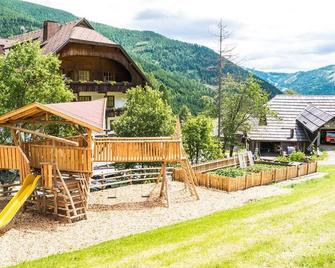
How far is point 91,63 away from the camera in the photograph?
4069 centimetres

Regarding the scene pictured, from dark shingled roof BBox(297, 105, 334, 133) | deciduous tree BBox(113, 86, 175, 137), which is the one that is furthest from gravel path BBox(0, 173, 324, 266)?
dark shingled roof BBox(297, 105, 334, 133)

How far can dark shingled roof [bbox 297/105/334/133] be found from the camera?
1751 inches

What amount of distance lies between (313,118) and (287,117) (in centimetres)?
276

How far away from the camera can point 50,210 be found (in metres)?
19.2

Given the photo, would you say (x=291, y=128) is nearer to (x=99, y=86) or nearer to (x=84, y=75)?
(x=99, y=86)

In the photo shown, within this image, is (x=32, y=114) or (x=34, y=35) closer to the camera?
(x=32, y=114)

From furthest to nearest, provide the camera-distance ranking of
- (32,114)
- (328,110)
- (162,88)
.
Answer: (162,88) < (328,110) < (32,114)

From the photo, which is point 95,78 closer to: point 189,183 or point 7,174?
point 7,174

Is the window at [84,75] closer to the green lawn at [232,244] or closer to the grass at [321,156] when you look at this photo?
the grass at [321,156]

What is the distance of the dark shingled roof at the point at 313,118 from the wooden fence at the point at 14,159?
32637 millimetres

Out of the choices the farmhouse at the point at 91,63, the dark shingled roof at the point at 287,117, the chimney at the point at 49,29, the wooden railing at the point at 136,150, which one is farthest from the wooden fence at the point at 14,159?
the dark shingled roof at the point at 287,117

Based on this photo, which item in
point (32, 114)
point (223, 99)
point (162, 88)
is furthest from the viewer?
point (162, 88)

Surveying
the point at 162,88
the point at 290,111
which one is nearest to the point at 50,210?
the point at 290,111

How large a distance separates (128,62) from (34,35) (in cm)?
1259
